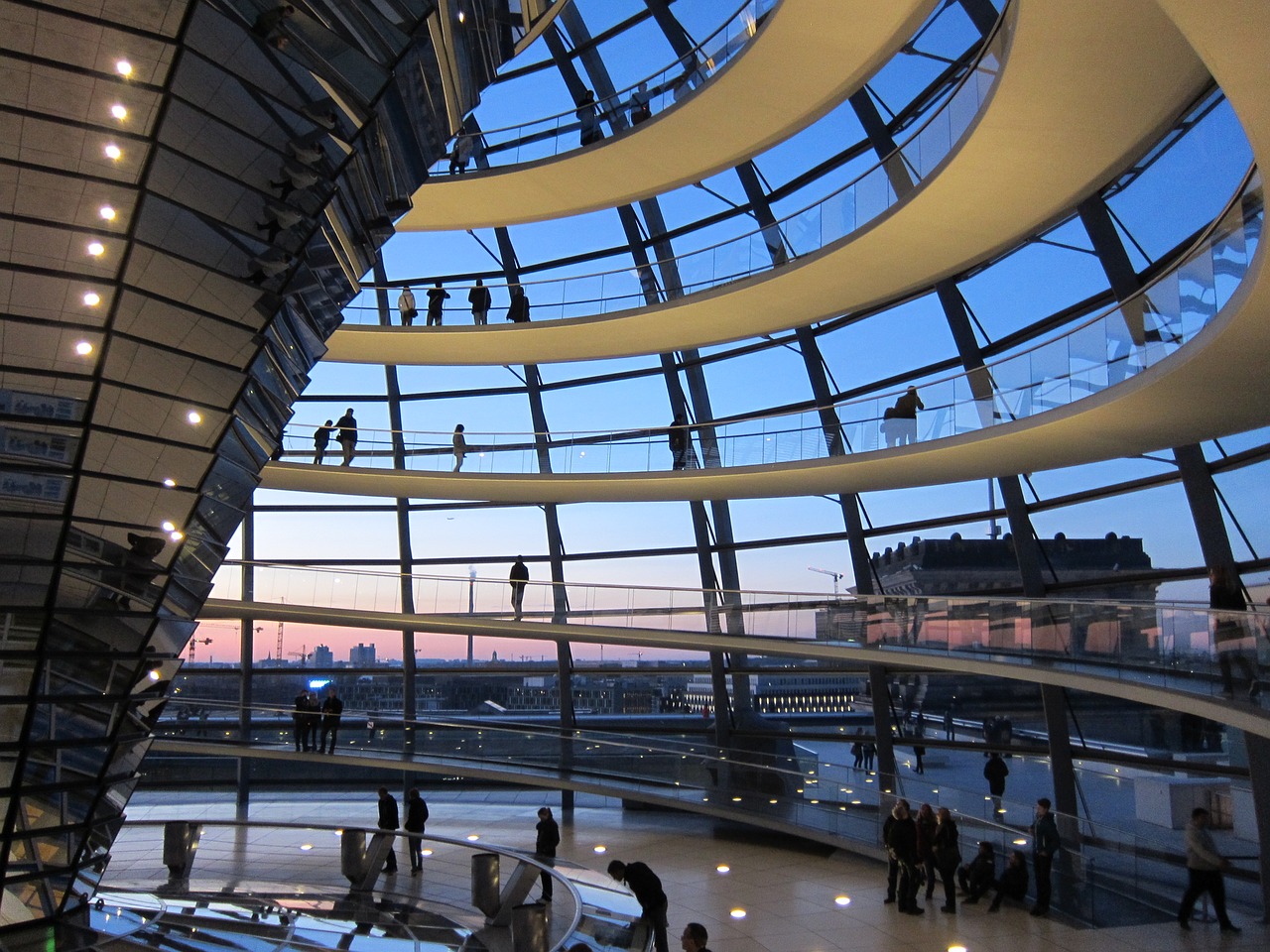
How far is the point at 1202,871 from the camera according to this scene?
14.5 metres

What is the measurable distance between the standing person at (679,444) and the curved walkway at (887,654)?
3655 mm

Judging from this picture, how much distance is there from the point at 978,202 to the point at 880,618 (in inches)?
313

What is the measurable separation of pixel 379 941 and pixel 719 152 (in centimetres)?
1515

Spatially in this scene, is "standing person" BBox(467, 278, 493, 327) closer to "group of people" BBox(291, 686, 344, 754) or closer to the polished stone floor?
"group of people" BBox(291, 686, 344, 754)

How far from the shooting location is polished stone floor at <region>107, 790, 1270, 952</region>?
15.2 meters

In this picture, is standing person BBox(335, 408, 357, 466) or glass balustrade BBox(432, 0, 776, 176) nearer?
glass balustrade BBox(432, 0, 776, 176)

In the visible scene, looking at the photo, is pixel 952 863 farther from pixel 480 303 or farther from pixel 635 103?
pixel 480 303

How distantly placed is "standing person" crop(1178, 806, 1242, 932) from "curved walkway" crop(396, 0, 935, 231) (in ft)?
38.7

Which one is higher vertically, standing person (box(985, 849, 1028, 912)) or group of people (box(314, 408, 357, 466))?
group of people (box(314, 408, 357, 466))

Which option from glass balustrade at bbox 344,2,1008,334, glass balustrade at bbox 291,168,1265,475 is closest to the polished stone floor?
glass balustrade at bbox 291,168,1265,475

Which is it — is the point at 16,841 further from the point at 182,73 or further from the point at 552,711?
the point at 552,711

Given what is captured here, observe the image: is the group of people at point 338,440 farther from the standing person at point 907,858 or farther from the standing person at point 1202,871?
the standing person at point 1202,871

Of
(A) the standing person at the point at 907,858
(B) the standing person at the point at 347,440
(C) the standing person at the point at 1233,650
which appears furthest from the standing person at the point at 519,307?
(C) the standing person at the point at 1233,650

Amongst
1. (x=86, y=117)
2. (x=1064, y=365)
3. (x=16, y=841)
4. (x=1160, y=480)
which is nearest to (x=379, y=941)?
(x=16, y=841)
